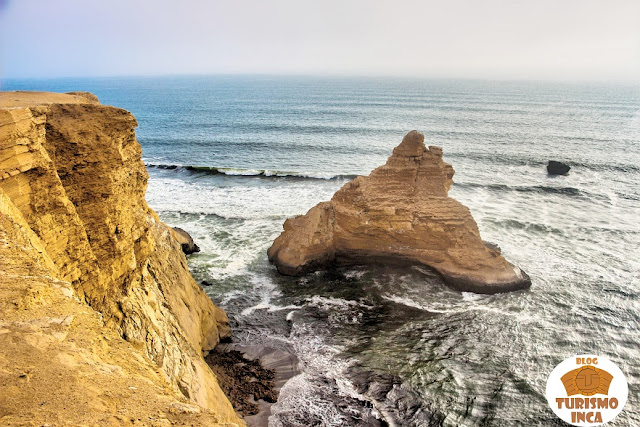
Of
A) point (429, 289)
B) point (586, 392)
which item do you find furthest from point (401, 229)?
point (586, 392)

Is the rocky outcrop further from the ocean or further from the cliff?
the cliff

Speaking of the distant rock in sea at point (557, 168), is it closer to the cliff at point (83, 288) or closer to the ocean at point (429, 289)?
the ocean at point (429, 289)

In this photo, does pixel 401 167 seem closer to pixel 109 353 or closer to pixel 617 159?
pixel 109 353

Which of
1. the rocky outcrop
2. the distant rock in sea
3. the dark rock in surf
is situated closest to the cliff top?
the dark rock in surf

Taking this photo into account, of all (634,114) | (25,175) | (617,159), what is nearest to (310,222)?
(25,175)

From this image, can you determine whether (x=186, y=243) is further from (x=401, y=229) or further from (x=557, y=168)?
(x=557, y=168)
